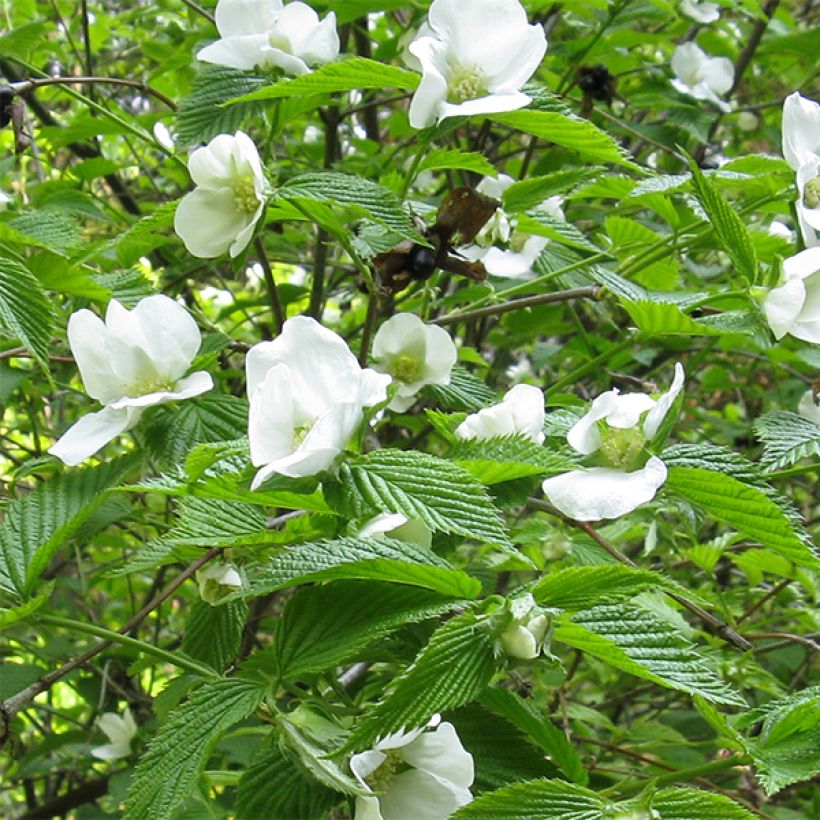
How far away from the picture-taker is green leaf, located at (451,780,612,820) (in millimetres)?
655

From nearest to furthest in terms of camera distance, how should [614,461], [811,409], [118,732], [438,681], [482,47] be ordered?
[438,681]
[614,461]
[482,47]
[811,409]
[118,732]

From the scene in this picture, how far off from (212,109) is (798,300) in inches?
25.6

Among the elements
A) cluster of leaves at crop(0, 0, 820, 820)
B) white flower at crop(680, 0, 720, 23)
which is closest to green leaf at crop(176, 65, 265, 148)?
cluster of leaves at crop(0, 0, 820, 820)

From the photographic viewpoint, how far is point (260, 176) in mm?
902

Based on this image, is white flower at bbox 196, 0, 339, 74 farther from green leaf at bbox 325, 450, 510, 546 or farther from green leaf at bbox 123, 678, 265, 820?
green leaf at bbox 123, 678, 265, 820

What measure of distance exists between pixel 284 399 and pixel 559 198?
2.45ft

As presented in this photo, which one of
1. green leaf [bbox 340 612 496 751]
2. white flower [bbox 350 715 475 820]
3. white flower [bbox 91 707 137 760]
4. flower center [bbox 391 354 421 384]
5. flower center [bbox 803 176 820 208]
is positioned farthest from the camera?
white flower [bbox 91 707 137 760]

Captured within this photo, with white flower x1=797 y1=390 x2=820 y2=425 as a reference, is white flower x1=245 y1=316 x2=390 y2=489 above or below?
above

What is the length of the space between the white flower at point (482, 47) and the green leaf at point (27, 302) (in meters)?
0.39

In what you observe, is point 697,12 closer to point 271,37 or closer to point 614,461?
point 271,37

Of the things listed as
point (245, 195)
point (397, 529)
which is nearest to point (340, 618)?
point (397, 529)

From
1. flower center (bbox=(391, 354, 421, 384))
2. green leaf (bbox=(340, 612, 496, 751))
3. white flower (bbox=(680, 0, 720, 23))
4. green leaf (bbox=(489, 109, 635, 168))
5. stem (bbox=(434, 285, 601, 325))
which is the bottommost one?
flower center (bbox=(391, 354, 421, 384))

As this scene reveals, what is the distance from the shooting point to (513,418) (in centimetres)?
89

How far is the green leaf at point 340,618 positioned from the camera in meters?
0.69
